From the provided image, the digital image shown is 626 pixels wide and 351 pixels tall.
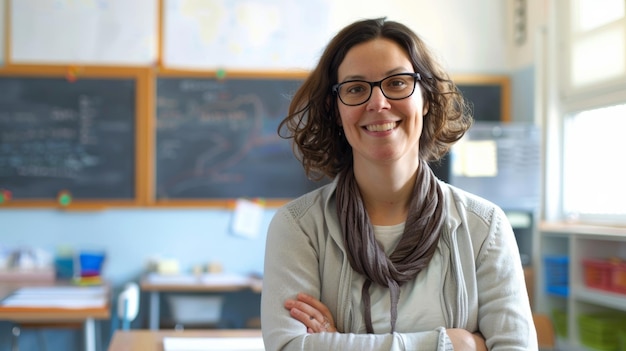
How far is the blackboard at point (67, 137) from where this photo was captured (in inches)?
166

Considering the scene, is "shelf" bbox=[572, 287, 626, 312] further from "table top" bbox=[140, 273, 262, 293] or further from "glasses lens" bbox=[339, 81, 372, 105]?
"glasses lens" bbox=[339, 81, 372, 105]

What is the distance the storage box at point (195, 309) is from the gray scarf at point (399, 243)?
2.62 m

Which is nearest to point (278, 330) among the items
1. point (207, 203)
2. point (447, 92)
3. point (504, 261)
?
point (504, 261)

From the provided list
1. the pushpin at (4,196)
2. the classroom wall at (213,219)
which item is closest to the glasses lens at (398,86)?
the classroom wall at (213,219)

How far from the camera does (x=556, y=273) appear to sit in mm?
3902

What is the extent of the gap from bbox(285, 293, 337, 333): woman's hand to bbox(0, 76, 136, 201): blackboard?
9.98 feet

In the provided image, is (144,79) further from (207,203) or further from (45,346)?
(45,346)

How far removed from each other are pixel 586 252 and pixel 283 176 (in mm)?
1841

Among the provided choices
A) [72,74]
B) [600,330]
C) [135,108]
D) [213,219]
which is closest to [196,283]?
[213,219]

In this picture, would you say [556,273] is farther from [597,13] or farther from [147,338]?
[147,338]

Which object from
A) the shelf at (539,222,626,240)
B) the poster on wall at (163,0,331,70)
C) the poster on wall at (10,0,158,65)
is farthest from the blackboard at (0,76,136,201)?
the shelf at (539,222,626,240)

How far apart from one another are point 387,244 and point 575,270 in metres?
2.51

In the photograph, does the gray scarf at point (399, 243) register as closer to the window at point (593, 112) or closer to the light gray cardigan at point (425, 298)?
the light gray cardigan at point (425, 298)

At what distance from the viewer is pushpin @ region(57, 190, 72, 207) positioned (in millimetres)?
4203
